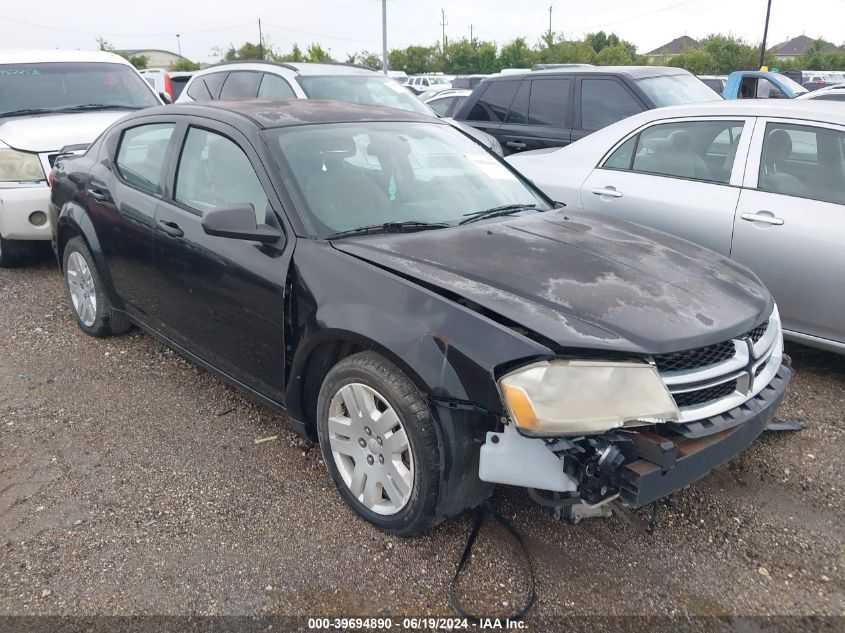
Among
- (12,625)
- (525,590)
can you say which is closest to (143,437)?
(12,625)

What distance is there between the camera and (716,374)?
2531mm

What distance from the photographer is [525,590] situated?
2555 mm

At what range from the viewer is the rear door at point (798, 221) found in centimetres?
393

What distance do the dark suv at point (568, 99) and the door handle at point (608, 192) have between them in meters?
2.51

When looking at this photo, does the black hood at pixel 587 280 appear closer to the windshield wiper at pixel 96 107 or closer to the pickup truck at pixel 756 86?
the windshield wiper at pixel 96 107

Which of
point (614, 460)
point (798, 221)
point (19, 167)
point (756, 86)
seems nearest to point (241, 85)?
point (19, 167)

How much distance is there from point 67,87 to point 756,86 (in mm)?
11254

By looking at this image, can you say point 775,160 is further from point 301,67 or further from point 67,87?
point 67,87

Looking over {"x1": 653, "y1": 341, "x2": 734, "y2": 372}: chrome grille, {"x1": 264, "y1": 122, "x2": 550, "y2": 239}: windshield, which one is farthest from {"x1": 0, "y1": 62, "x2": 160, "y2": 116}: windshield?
{"x1": 653, "y1": 341, "x2": 734, "y2": 372}: chrome grille

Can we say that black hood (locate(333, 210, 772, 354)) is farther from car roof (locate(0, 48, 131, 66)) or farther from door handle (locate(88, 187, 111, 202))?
car roof (locate(0, 48, 131, 66))

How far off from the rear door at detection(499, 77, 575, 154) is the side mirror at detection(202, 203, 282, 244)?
5187 millimetres

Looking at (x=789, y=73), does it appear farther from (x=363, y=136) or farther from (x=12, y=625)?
(x=12, y=625)

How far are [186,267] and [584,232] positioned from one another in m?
1.96

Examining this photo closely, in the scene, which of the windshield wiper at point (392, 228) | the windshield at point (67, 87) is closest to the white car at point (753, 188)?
the windshield wiper at point (392, 228)
